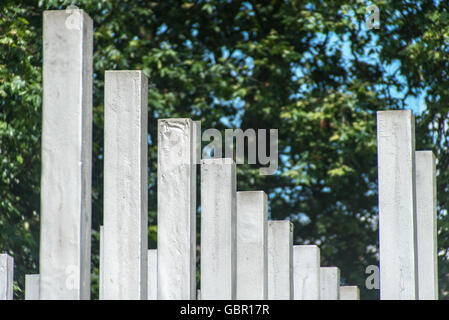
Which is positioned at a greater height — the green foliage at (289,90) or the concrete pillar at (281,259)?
the green foliage at (289,90)

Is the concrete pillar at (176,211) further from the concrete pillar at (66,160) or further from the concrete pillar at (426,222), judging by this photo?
the concrete pillar at (426,222)

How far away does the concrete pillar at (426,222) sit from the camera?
25.7ft

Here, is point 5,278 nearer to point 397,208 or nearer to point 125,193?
point 397,208

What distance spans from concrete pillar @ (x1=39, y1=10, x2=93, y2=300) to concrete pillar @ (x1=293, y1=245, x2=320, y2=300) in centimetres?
555

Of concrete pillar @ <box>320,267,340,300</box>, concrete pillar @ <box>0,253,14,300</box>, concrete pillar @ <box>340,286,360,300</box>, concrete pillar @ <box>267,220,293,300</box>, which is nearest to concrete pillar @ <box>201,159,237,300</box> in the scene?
concrete pillar @ <box>267,220,293,300</box>

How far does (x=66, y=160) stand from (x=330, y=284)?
696cm

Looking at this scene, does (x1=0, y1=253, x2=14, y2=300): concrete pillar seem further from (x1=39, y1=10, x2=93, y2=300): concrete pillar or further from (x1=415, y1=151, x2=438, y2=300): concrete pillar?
(x1=39, y1=10, x2=93, y2=300): concrete pillar

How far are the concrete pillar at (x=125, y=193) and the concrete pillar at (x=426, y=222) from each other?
3.26 metres

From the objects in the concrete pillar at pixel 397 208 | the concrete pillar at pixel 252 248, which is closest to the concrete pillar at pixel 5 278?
the concrete pillar at pixel 252 248

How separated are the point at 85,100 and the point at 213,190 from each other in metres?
1.92

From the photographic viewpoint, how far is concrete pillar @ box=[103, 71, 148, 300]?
516cm

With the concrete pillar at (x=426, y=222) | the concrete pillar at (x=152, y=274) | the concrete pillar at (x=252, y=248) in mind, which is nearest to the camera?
the concrete pillar at (x=252, y=248)

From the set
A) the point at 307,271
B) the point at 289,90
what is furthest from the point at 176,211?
the point at 289,90

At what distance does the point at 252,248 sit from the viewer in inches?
286
